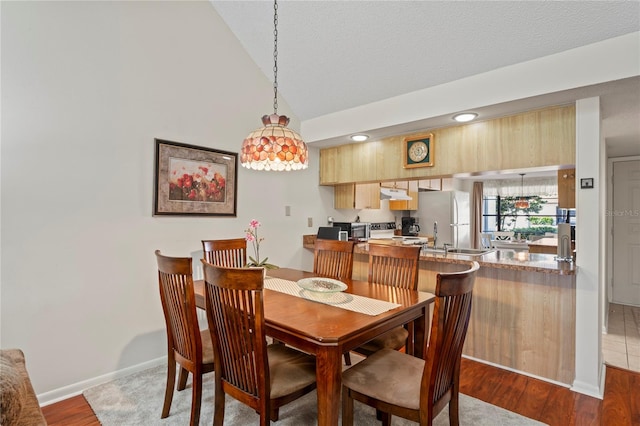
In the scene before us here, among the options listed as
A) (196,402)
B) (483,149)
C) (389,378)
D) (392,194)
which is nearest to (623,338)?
(483,149)

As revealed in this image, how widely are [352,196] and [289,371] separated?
9.47ft

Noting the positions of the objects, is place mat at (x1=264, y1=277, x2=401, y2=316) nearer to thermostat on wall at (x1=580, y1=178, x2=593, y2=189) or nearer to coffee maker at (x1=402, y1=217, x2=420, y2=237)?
thermostat on wall at (x1=580, y1=178, x2=593, y2=189)

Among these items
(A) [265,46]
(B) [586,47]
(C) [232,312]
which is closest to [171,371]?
(C) [232,312]

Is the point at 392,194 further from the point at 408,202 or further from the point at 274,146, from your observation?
the point at 274,146

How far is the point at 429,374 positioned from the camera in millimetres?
1324

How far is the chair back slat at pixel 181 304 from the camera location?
164cm

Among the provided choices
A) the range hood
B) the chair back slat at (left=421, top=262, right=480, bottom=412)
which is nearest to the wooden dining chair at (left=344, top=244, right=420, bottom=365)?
the chair back slat at (left=421, top=262, right=480, bottom=412)

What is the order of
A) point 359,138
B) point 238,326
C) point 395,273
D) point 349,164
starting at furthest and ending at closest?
point 349,164, point 359,138, point 395,273, point 238,326

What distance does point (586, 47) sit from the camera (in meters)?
2.13

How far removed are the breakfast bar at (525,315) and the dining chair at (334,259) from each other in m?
0.85

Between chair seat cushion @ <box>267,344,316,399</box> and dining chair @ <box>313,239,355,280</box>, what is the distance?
92 cm

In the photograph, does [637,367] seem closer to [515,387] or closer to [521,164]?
[515,387]

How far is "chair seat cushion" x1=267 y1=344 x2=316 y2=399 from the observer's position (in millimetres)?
1498

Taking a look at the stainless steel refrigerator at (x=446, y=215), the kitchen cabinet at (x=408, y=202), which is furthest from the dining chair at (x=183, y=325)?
the stainless steel refrigerator at (x=446, y=215)
